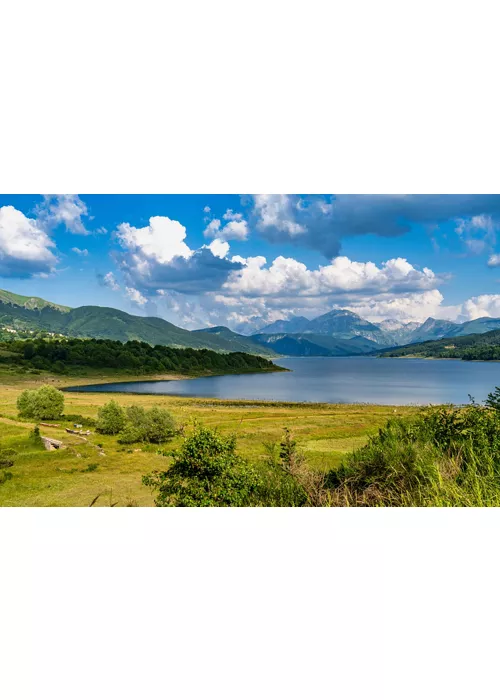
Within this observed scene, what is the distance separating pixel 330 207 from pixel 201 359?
2413 mm

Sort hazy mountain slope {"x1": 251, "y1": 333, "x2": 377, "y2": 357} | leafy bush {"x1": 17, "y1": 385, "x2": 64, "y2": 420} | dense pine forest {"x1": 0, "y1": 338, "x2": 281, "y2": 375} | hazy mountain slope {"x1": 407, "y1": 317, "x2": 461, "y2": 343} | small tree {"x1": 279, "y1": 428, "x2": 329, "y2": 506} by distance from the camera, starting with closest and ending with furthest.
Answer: small tree {"x1": 279, "y1": 428, "x2": 329, "y2": 506}
leafy bush {"x1": 17, "y1": 385, "x2": 64, "y2": 420}
dense pine forest {"x1": 0, "y1": 338, "x2": 281, "y2": 375}
hazy mountain slope {"x1": 407, "y1": 317, "x2": 461, "y2": 343}
hazy mountain slope {"x1": 251, "y1": 333, "x2": 377, "y2": 357}

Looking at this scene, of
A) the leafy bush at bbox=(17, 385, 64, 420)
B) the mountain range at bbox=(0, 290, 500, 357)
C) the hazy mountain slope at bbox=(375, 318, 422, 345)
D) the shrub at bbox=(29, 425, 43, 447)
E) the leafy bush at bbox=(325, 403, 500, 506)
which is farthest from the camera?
the hazy mountain slope at bbox=(375, 318, 422, 345)

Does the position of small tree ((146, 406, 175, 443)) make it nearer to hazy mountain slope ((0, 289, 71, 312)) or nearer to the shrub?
the shrub

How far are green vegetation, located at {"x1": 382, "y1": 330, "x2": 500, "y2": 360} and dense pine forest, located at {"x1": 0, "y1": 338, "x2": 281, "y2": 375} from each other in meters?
2.10

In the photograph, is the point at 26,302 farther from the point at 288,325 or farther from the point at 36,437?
the point at 288,325

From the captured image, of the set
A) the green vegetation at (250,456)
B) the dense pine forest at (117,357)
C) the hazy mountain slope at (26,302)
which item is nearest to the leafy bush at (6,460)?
Answer: the green vegetation at (250,456)

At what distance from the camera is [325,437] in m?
4.93

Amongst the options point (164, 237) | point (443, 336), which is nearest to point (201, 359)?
point (164, 237)

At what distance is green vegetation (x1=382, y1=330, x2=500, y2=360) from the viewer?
5.37 metres

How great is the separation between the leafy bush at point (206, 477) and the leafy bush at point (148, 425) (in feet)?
1.50

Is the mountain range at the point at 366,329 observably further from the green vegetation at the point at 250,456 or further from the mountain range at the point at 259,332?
the green vegetation at the point at 250,456

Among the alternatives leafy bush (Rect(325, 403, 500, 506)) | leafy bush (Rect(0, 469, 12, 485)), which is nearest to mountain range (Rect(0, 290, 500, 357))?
leafy bush (Rect(325, 403, 500, 506))

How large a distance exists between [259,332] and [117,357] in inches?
73.2
